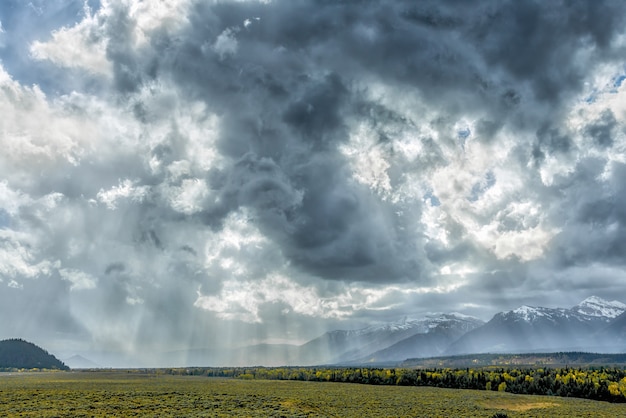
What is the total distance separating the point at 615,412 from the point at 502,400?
38476mm

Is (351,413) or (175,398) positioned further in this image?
(175,398)

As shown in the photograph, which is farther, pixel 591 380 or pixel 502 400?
pixel 591 380

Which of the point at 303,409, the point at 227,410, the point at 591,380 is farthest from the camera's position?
the point at 591,380

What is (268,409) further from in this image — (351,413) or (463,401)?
(463,401)

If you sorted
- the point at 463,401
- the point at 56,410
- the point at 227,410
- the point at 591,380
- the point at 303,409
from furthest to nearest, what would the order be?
the point at 591,380 → the point at 463,401 → the point at 303,409 → the point at 227,410 → the point at 56,410

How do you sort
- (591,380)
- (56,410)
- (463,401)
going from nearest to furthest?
1. (56,410)
2. (463,401)
3. (591,380)

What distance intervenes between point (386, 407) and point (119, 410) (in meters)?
69.7

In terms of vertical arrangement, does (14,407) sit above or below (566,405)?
above

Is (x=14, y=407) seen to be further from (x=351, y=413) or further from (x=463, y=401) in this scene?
(x=463, y=401)

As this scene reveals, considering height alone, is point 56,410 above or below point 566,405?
above

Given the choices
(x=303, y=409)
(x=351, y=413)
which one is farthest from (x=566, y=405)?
(x=303, y=409)

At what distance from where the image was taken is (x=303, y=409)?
387ft

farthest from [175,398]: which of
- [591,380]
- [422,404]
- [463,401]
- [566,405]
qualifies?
[591,380]

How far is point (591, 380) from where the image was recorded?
184m
